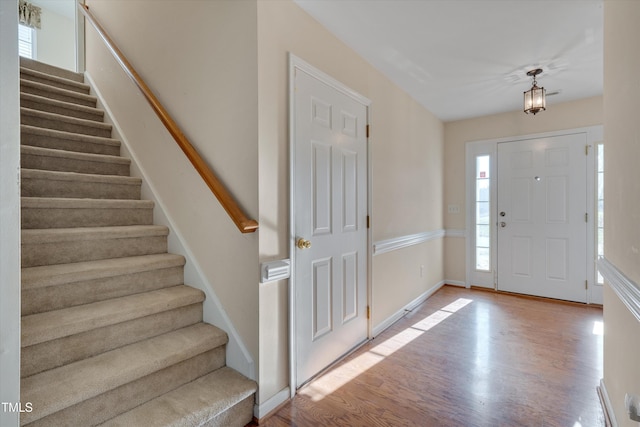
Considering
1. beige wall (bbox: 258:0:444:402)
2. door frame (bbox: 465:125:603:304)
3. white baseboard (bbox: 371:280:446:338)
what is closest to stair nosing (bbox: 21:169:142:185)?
beige wall (bbox: 258:0:444:402)

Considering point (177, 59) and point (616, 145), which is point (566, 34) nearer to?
point (616, 145)

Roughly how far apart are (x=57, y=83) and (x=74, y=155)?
1.33 m

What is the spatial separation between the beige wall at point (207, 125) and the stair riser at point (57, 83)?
1.08 meters

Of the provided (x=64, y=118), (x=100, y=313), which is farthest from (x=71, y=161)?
(x=100, y=313)

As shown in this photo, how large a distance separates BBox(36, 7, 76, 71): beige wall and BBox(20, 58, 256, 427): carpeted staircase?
2771mm

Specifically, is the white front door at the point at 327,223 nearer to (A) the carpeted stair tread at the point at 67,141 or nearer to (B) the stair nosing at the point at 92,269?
(B) the stair nosing at the point at 92,269

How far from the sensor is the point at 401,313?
3287 millimetres

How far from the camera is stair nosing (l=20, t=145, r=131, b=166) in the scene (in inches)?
86.5

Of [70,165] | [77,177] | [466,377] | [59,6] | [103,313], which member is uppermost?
[59,6]

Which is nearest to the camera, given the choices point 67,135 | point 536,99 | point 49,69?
point 67,135

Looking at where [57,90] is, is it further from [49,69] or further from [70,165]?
[70,165]

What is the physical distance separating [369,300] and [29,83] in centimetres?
355

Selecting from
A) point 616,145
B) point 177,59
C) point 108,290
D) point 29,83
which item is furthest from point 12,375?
point 29,83

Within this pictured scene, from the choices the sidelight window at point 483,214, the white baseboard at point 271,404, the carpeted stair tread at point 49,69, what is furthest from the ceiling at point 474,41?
the carpeted stair tread at point 49,69
